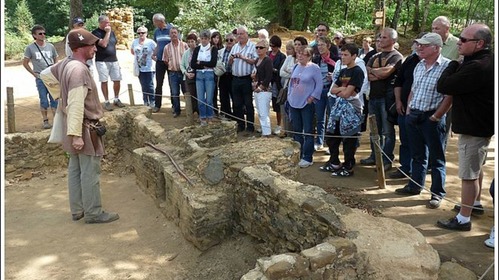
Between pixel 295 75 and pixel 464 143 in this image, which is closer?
pixel 464 143

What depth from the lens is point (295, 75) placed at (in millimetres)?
6570

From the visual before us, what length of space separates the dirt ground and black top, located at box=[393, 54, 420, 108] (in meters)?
1.26

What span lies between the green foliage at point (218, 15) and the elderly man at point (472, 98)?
1282cm

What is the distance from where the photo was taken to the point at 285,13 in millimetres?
22078

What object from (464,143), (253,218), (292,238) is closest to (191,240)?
(253,218)

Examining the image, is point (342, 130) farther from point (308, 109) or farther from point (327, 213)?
point (327, 213)

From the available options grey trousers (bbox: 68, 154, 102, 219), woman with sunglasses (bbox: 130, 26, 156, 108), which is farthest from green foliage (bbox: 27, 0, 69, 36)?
grey trousers (bbox: 68, 154, 102, 219)

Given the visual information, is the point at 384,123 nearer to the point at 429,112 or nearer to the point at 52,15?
the point at 429,112

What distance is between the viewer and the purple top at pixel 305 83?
6.45 meters

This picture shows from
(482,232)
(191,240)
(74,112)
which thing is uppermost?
(74,112)

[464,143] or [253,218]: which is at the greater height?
[464,143]

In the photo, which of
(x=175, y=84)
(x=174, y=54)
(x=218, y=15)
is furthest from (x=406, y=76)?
(x=218, y=15)

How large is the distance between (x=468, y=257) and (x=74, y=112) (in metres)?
4.40

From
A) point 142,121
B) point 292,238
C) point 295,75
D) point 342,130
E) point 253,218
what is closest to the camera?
point 292,238
